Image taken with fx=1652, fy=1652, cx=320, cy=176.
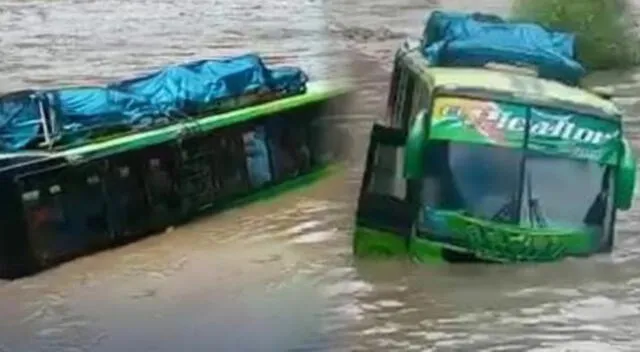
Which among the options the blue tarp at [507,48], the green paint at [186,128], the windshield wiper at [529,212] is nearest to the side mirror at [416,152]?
the windshield wiper at [529,212]

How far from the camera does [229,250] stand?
1625cm

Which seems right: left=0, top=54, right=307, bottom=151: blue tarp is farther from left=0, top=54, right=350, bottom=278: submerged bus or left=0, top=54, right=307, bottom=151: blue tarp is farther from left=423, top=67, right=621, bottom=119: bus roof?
left=423, top=67, right=621, bottom=119: bus roof

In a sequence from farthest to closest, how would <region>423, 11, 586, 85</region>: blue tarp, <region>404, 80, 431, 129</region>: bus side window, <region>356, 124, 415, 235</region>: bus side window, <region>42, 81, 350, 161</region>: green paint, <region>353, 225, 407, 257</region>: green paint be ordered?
<region>423, 11, 586, 85</region>: blue tarp < <region>42, 81, 350, 161</region>: green paint < <region>404, 80, 431, 129</region>: bus side window < <region>353, 225, 407, 257</region>: green paint < <region>356, 124, 415, 235</region>: bus side window

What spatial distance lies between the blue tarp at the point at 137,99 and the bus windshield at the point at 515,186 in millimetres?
3739

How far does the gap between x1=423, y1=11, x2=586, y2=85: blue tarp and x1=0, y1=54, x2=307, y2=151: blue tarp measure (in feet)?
6.43

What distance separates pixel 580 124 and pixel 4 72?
1600 cm

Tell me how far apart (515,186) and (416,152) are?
37.0 inches

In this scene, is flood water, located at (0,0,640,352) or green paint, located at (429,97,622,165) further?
green paint, located at (429,97,622,165)

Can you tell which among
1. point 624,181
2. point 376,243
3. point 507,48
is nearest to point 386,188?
point 376,243

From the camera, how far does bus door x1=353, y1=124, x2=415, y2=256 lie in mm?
14688

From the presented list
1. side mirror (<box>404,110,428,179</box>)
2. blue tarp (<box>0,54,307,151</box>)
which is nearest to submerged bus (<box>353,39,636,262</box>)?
side mirror (<box>404,110,428,179</box>)

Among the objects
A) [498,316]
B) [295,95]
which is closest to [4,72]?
[295,95]

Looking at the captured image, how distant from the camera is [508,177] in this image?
14375 mm

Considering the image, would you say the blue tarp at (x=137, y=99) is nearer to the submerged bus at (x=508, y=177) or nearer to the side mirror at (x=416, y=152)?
the submerged bus at (x=508, y=177)
